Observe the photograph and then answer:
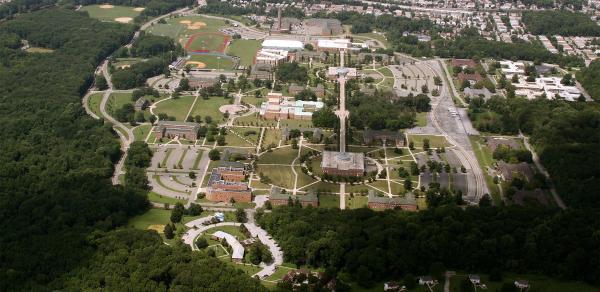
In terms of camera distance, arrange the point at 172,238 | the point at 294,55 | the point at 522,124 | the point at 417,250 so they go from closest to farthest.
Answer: the point at 417,250, the point at 172,238, the point at 522,124, the point at 294,55

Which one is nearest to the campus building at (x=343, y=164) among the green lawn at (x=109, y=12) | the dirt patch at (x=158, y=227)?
the dirt patch at (x=158, y=227)

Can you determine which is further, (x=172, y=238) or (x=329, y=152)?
(x=329, y=152)

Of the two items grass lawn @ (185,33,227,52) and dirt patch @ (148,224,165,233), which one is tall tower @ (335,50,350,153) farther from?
Result: dirt patch @ (148,224,165,233)

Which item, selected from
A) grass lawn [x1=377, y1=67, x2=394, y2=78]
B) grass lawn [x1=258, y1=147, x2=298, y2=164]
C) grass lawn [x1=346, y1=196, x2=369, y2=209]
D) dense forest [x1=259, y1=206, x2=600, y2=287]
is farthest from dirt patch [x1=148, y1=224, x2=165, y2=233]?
grass lawn [x1=377, y1=67, x2=394, y2=78]

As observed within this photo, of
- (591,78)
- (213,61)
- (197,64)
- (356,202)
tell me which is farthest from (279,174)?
(591,78)

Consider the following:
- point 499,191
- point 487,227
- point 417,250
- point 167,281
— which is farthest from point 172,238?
point 499,191

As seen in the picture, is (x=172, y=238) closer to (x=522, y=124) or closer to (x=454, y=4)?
(x=522, y=124)

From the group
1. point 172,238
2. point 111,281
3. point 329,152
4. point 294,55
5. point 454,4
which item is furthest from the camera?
→ point 454,4
